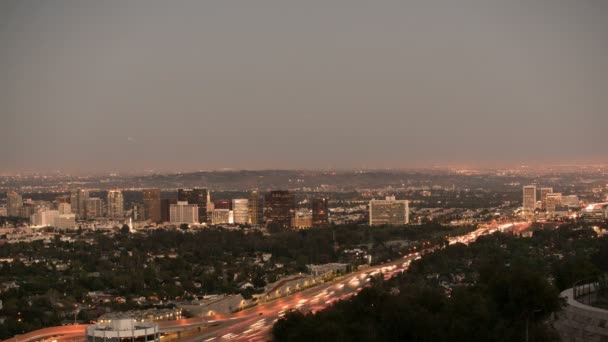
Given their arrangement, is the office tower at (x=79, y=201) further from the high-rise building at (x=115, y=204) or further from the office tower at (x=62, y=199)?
the high-rise building at (x=115, y=204)

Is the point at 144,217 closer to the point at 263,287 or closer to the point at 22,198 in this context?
the point at 22,198

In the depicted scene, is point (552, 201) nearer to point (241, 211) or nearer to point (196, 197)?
point (241, 211)

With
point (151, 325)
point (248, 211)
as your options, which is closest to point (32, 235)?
point (248, 211)

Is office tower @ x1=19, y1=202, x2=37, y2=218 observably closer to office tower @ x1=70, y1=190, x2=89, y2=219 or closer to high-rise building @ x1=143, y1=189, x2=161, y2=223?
office tower @ x1=70, y1=190, x2=89, y2=219

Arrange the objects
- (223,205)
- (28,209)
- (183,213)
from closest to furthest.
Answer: (183,213), (223,205), (28,209)

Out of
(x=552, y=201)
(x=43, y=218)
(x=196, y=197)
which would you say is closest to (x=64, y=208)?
(x=43, y=218)

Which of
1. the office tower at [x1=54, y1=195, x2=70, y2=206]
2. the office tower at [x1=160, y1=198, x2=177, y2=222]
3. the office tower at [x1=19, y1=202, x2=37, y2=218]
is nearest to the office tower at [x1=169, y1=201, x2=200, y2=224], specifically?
the office tower at [x1=160, y1=198, x2=177, y2=222]

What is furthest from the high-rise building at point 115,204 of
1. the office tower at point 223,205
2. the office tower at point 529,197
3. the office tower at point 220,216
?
the office tower at point 529,197
